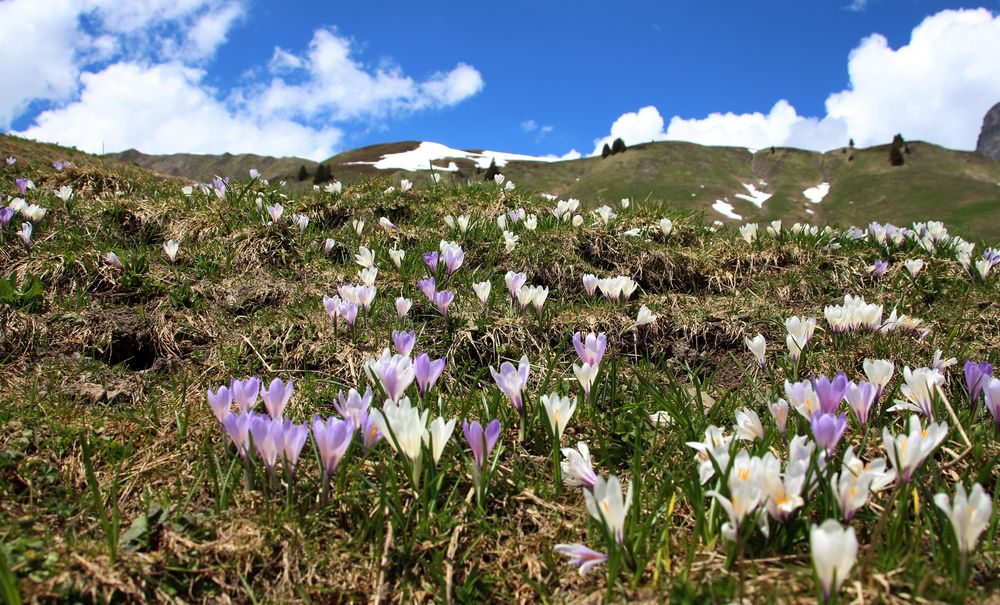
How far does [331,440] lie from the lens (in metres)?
1.65

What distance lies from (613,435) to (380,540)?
1.07 metres

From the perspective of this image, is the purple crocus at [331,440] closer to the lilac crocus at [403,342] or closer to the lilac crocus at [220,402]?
the lilac crocus at [220,402]

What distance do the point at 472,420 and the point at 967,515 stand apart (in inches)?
64.7

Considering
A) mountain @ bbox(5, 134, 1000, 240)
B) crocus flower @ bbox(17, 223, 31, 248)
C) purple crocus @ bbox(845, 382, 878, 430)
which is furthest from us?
mountain @ bbox(5, 134, 1000, 240)

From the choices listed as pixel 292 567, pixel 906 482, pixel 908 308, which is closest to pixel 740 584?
pixel 906 482

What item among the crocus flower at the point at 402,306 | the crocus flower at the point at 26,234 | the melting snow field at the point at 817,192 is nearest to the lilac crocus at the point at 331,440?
the crocus flower at the point at 402,306

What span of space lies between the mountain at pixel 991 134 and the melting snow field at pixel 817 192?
13749cm

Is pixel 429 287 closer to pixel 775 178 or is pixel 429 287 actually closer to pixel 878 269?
pixel 878 269

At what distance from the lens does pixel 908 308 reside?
3.97m

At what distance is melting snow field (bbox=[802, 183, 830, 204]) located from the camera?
86375 mm

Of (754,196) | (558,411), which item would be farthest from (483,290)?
(754,196)

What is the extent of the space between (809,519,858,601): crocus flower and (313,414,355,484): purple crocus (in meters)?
1.22

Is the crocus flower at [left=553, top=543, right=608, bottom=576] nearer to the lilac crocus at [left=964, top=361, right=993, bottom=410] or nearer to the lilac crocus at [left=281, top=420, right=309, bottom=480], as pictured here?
the lilac crocus at [left=281, top=420, right=309, bottom=480]

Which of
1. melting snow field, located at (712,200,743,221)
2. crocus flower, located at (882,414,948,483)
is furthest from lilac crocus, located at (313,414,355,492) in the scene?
melting snow field, located at (712,200,743,221)
